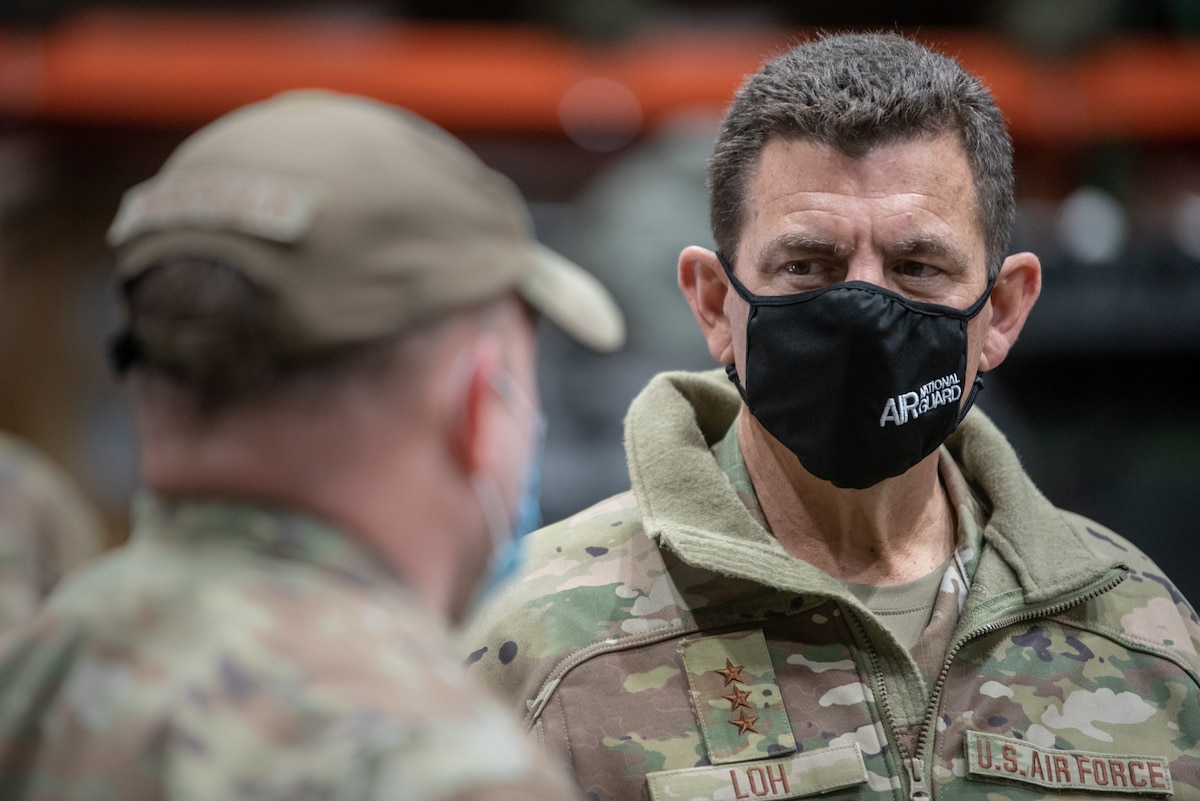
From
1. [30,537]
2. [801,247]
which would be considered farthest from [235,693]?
[30,537]

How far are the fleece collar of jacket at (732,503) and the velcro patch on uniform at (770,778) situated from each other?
24cm

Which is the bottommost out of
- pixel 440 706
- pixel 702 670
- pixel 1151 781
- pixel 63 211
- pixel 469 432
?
pixel 1151 781

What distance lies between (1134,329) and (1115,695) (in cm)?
336

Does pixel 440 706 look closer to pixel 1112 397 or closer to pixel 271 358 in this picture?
pixel 271 358

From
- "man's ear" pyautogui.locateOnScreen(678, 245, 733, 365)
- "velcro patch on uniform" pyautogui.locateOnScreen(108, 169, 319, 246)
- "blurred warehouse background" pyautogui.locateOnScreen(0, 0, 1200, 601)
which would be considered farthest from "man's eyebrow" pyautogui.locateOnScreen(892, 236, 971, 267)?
"blurred warehouse background" pyautogui.locateOnScreen(0, 0, 1200, 601)

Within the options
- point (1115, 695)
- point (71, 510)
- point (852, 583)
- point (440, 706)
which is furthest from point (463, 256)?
point (71, 510)

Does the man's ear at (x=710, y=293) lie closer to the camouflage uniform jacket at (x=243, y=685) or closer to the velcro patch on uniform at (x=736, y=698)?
the velcro patch on uniform at (x=736, y=698)

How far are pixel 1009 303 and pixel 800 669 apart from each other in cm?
70

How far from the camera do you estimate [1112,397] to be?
5.20 m

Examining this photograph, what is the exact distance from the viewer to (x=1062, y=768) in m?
1.88

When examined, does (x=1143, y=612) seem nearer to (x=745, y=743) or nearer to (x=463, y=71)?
(x=745, y=743)

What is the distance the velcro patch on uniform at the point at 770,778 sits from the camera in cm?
180

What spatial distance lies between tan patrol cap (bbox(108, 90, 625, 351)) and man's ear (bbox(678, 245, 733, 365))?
892 millimetres

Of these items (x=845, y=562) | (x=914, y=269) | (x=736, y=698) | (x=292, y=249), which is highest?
(x=292, y=249)
